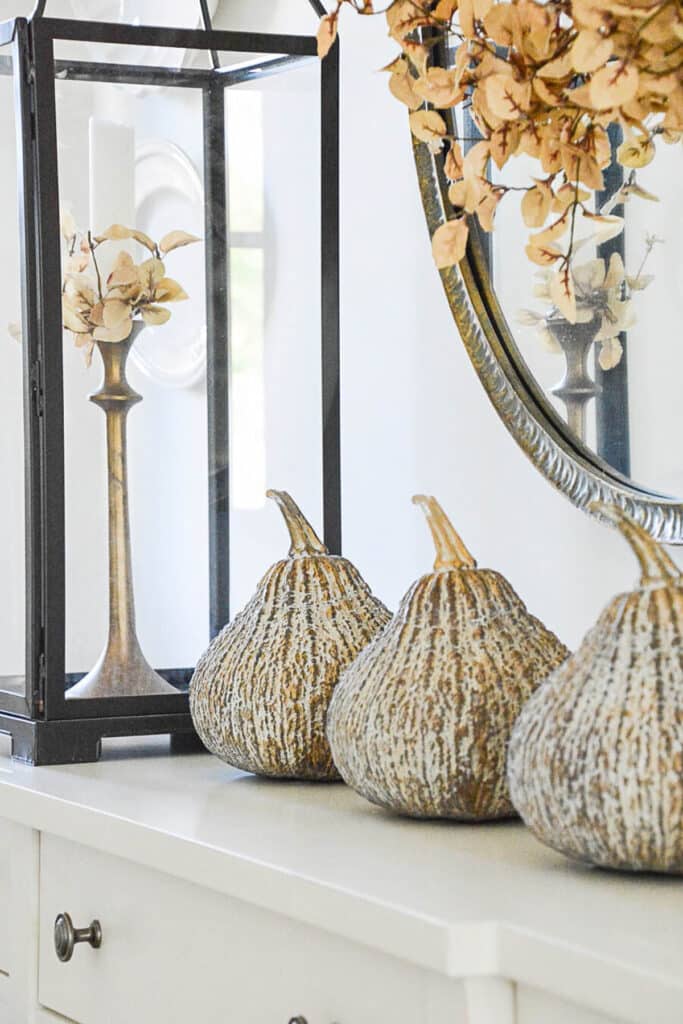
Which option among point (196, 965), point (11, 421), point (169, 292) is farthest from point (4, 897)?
point (169, 292)

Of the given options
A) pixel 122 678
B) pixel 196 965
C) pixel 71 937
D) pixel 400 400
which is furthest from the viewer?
pixel 400 400

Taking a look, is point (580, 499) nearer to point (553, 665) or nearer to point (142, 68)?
point (553, 665)

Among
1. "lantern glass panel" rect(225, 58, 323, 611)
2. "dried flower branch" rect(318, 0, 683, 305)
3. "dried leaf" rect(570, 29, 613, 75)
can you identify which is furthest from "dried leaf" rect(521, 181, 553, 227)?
"lantern glass panel" rect(225, 58, 323, 611)

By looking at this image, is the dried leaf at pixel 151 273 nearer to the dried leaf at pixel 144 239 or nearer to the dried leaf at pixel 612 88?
the dried leaf at pixel 144 239

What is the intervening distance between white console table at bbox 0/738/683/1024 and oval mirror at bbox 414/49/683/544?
32 cm

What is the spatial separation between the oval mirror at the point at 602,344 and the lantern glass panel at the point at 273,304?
15cm

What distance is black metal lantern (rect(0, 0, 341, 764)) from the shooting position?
111 cm

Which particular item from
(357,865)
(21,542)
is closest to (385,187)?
(21,542)

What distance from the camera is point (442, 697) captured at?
81cm

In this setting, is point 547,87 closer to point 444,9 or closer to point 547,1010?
point 444,9

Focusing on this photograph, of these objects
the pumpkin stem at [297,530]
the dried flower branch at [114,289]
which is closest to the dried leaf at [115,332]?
the dried flower branch at [114,289]

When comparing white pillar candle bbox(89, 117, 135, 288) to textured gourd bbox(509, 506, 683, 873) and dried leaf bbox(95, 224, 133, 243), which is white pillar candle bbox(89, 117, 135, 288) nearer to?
dried leaf bbox(95, 224, 133, 243)

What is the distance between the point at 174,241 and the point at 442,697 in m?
0.52

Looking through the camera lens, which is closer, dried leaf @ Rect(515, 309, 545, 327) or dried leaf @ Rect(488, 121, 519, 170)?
dried leaf @ Rect(488, 121, 519, 170)
